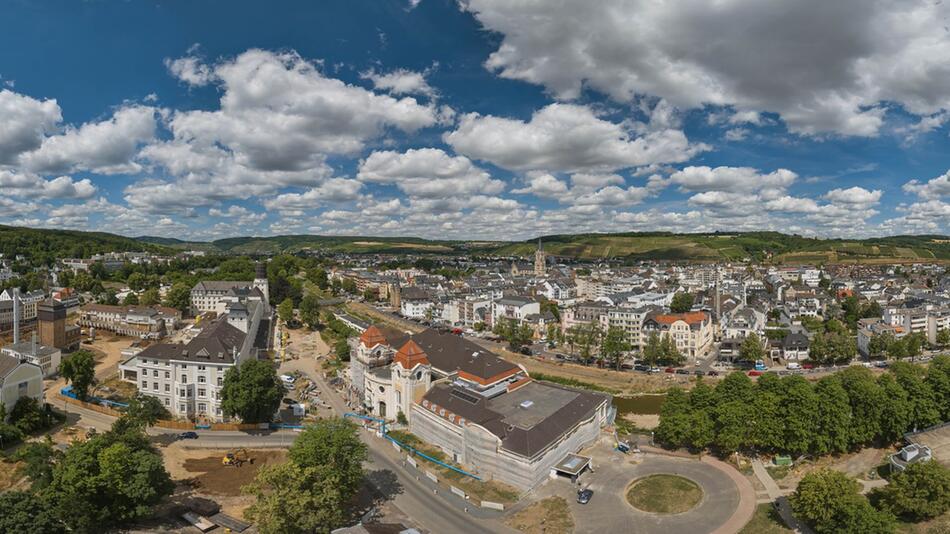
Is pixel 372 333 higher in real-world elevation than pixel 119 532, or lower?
higher

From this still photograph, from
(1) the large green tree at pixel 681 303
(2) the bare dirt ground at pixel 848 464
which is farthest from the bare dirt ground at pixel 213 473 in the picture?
(1) the large green tree at pixel 681 303

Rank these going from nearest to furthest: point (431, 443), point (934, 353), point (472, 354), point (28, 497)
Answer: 1. point (28, 497)
2. point (431, 443)
3. point (472, 354)
4. point (934, 353)

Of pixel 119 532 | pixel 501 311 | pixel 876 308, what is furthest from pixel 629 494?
pixel 876 308

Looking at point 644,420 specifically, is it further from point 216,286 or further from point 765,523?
point 216,286

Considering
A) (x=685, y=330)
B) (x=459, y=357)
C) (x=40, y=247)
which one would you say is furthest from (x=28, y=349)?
(x=40, y=247)

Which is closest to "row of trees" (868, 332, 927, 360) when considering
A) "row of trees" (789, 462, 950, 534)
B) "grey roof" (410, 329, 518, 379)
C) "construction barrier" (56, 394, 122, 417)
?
"row of trees" (789, 462, 950, 534)

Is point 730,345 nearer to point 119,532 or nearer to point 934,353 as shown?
point 934,353
